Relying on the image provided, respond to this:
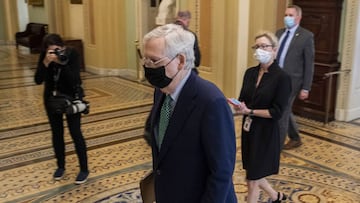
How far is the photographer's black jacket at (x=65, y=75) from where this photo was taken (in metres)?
3.60

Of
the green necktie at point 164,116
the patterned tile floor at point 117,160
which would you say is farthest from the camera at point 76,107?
the green necktie at point 164,116

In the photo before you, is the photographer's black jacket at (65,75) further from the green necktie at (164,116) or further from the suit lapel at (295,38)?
the suit lapel at (295,38)

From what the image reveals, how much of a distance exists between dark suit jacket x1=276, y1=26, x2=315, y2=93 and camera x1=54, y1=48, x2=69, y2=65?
2259 millimetres

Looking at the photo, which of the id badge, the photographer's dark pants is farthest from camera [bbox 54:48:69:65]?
the id badge

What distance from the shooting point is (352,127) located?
5676 millimetres

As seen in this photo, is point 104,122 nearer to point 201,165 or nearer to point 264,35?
point 264,35

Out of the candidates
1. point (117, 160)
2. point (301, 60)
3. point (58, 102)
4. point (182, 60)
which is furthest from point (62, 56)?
point (301, 60)

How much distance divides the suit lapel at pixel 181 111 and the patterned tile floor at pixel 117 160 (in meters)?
2.09

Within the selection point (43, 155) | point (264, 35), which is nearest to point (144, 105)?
point (43, 155)

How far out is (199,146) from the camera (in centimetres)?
172

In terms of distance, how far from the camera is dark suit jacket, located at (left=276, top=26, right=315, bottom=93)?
4.48 meters

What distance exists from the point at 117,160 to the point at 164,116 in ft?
9.50

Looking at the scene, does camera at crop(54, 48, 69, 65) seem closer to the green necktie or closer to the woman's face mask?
the woman's face mask

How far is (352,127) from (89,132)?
3430mm
